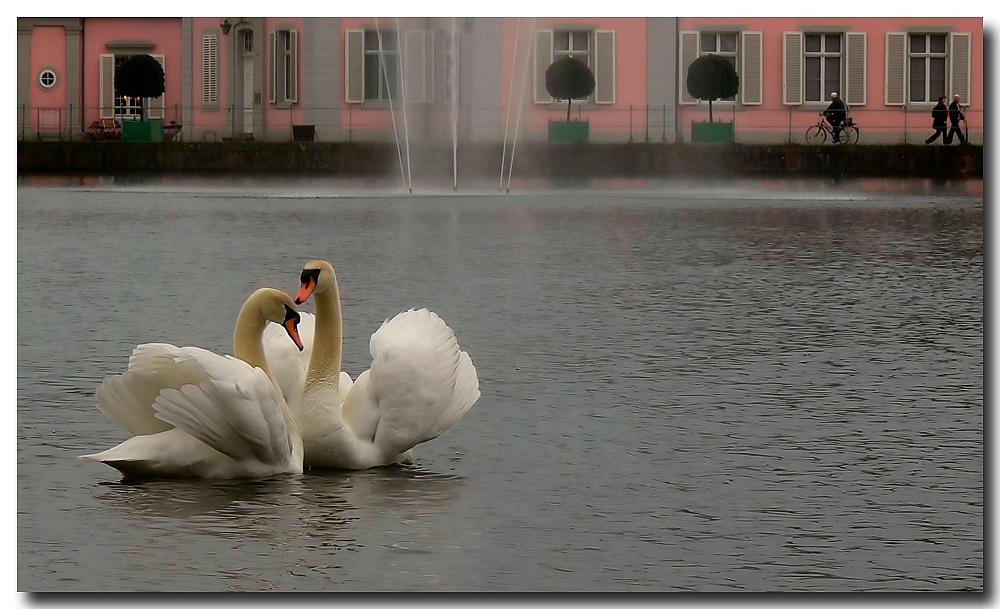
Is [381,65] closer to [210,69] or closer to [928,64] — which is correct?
[210,69]

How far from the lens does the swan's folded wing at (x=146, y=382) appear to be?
6199 mm

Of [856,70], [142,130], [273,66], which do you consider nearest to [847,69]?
[856,70]

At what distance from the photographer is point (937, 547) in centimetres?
579

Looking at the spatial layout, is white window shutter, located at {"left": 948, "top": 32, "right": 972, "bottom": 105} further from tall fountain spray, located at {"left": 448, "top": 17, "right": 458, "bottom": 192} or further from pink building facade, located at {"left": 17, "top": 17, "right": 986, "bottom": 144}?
tall fountain spray, located at {"left": 448, "top": 17, "right": 458, "bottom": 192}

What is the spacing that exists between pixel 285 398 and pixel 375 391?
0.36 meters

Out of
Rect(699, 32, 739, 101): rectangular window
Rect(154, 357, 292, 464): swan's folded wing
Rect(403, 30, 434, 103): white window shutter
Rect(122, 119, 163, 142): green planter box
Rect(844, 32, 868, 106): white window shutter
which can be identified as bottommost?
Rect(154, 357, 292, 464): swan's folded wing

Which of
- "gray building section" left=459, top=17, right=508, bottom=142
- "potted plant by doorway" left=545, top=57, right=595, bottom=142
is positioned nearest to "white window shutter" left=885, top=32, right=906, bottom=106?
"potted plant by doorway" left=545, top=57, right=595, bottom=142

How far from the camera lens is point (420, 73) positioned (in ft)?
39.9

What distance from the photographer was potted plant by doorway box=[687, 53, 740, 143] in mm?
8844

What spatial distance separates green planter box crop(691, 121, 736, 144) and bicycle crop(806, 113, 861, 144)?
1.34 feet

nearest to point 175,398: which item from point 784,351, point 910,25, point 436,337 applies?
point 436,337

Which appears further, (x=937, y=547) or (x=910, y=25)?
(x=910, y=25)
